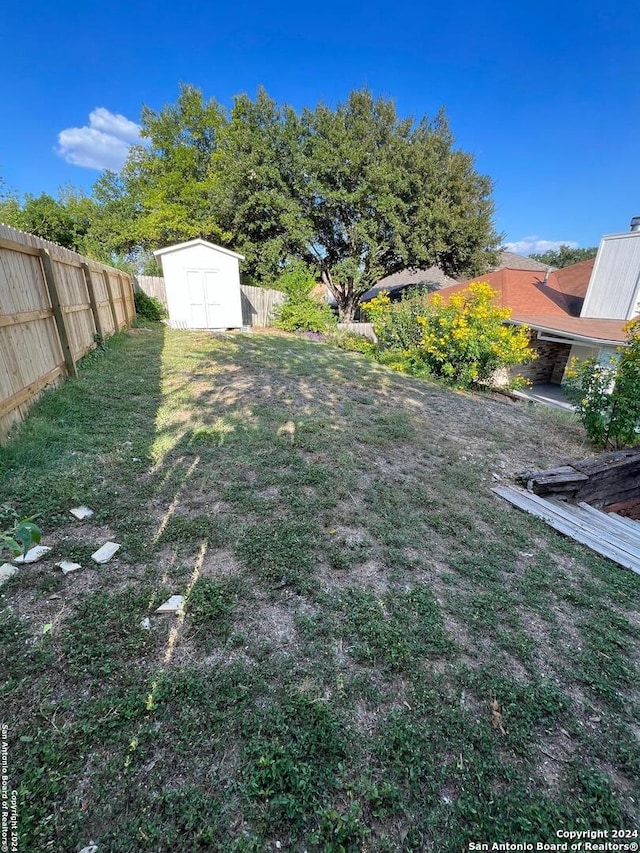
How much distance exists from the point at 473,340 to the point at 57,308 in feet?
22.3

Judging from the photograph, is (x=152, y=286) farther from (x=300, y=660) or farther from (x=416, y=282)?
(x=416, y=282)

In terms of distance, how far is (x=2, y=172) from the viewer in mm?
14969

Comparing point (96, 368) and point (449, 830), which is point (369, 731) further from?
point (96, 368)

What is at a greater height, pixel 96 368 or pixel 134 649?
pixel 96 368

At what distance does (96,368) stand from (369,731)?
5.84 metres

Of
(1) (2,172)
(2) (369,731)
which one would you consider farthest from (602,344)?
(1) (2,172)

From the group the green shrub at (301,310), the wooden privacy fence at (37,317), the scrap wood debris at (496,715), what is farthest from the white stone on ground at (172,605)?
the green shrub at (301,310)

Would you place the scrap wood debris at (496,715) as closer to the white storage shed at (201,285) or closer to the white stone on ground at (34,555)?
the white stone on ground at (34,555)

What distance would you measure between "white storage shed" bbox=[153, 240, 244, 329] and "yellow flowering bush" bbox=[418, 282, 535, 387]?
7.25 metres

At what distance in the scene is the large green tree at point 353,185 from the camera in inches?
555

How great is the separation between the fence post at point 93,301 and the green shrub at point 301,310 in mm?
7318

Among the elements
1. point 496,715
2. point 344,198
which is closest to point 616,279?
point 344,198

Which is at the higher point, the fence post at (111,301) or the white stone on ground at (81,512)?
the fence post at (111,301)

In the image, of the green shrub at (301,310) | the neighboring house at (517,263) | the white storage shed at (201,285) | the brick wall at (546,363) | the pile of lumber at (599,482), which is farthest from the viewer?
the neighboring house at (517,263)
